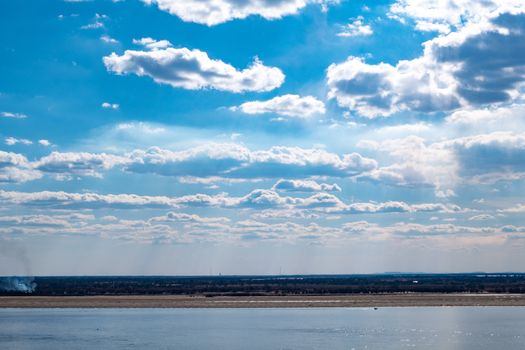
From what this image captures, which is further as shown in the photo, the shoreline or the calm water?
the shoreline

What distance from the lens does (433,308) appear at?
9256 centimetres

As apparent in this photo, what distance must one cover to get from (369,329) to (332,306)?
3564 centimetres

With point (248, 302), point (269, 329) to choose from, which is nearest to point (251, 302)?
point (248, 302)

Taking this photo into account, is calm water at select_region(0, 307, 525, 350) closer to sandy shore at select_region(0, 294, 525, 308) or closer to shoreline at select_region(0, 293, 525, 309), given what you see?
shoreline at select_region(0, 293, 525, 309)

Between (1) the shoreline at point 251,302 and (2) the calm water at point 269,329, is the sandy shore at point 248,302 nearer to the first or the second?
(1) the shoreline at point 251,302

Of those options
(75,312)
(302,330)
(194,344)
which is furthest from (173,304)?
(194,344)

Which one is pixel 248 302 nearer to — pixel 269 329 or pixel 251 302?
pixel 251 302

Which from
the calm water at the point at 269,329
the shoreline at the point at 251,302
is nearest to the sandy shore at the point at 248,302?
the shoreline at the point at 251,302

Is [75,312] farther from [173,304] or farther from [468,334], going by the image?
[468,334]

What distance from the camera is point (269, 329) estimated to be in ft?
213

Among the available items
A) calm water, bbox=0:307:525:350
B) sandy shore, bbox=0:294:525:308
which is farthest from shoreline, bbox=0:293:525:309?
calm water, bbox=0:307:525:350

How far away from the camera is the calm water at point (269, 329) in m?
53.9

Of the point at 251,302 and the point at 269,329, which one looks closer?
the point at 269,329

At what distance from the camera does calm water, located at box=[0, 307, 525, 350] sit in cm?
5391
